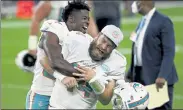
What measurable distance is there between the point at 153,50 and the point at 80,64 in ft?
7.74

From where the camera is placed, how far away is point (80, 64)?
5.05 meters

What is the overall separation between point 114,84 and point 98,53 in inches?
10.6

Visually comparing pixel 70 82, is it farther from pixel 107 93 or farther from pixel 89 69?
pixel 107 93

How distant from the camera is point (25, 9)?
24.6 meters

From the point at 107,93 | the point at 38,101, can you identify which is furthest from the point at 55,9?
the point at 107,93

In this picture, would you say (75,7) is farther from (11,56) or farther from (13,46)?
(13,46)

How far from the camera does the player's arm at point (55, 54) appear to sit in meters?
5.00

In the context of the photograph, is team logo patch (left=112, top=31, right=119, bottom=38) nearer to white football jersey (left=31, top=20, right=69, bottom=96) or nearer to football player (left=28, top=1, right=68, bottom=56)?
white football jersey (left=31, top=20, right=69, bottom=96)

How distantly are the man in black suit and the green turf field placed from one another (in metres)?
2.45

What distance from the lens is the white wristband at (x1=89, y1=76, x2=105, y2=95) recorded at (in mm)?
4863

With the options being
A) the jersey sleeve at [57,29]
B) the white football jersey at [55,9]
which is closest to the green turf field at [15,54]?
the white football jersey at [55,9]

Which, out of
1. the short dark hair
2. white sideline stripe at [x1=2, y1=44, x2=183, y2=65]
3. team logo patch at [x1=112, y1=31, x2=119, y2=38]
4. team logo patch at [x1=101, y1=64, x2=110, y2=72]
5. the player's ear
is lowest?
white sideline stripe at [x1=2, y1=44, x2=183, y2=65]

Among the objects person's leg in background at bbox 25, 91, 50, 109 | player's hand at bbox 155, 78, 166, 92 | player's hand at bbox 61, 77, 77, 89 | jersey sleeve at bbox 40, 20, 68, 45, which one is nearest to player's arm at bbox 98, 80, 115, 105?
player's hand at bbox 61, 77, 77, 89

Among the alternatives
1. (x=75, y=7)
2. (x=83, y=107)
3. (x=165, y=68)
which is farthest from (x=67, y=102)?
(x=165, y=68)
